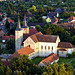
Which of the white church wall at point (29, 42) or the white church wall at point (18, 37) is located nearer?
the white church wall at point (29, 42)

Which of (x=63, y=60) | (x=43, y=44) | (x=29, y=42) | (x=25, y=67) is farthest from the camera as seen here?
(x=43, y=44)

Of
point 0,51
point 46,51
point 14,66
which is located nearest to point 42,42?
point 46,51

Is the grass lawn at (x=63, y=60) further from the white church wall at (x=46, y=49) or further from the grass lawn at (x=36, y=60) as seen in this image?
the grass lawn at (x=36, y=60)

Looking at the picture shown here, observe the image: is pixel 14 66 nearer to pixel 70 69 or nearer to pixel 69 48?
pixel 70 69

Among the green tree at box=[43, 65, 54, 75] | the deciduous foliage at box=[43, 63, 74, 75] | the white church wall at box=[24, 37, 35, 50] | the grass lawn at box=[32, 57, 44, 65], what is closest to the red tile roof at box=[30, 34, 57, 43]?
the white church wall at box=[24, 37, 35, 50]

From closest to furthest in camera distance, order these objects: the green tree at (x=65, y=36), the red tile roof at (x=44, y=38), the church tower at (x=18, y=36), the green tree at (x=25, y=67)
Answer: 1. the green tree at (x=25, y=67)
2. the red tile roof at (x=44, y=38)
3. the church tower at (x=18, y=36)
4. the green tree at (x=65, y=36)

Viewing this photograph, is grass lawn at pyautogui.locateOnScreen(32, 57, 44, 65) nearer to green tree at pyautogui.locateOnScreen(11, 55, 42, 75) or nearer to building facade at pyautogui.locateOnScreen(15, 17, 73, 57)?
building facade at pyautogui.locateOnScreen(15, 17, 73, 57)

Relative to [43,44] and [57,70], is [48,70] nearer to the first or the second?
[57,70]

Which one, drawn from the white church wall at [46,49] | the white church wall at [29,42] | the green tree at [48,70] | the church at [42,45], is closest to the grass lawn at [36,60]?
the church at [42,45]

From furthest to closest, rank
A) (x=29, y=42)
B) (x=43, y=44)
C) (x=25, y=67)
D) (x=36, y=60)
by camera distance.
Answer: (x=43, y=44) → (x=29, y=42) → (x=36, y=60) → (x=25, y=67)

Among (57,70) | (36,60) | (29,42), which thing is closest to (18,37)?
(29,42)

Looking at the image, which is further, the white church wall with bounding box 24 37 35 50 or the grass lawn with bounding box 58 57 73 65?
the white church wall with bounding box 24 37 35 50
